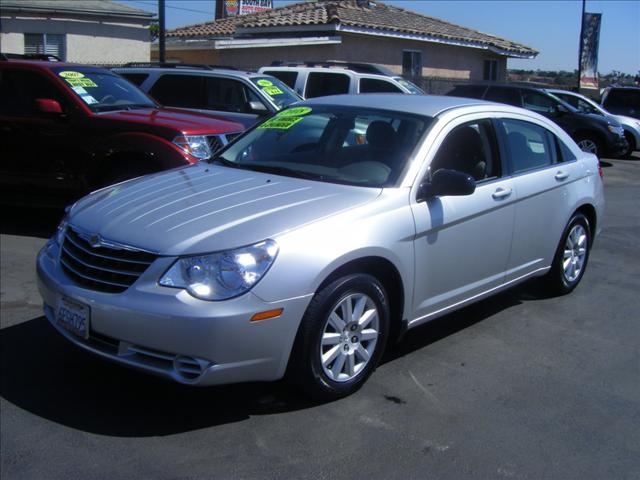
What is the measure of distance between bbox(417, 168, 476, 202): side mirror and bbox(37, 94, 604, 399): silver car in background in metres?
0.01

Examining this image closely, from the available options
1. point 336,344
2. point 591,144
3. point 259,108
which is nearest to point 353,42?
point 591,144

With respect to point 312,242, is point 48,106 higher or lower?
higher

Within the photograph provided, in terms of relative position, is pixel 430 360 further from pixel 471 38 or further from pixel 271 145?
pixel 471 38

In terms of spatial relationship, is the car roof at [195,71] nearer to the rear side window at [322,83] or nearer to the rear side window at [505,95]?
the rear side window at [322,83]

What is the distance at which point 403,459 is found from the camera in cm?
364

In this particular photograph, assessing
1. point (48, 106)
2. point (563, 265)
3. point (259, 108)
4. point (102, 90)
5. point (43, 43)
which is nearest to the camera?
point (563, 265)

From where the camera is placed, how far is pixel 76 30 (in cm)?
2298

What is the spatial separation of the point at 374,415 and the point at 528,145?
2.74 meters

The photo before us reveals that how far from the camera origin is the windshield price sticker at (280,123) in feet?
17.8

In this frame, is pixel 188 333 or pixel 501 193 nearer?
pixel 188 333

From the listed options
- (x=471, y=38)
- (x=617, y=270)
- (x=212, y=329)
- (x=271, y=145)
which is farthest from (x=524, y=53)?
(x=212, y=329)

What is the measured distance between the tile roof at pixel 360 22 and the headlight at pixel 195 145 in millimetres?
16132

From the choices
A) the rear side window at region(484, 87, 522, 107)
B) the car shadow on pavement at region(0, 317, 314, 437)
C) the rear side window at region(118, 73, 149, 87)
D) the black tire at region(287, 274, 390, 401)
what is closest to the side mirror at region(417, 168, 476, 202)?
the black tire at region(287, 274, 390, 401)

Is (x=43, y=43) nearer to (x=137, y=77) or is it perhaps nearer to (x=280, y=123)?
(x=137, y=77)
